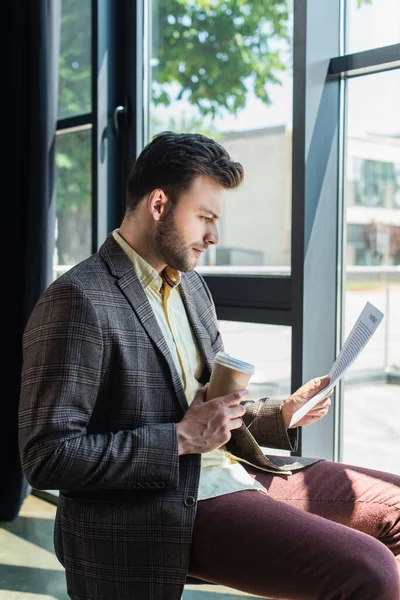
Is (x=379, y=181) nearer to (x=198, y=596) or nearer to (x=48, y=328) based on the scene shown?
(x=48, y=328)

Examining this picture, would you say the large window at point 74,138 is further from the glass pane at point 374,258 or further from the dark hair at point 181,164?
the dark hair at point 181,164

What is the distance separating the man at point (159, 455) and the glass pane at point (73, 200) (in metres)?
1.56

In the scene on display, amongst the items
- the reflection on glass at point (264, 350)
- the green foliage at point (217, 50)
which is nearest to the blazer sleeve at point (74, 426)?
the reflection on glass at point (264, 350)

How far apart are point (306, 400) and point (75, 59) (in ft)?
6.99

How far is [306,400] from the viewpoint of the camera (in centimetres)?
175

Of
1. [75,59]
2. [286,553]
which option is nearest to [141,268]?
[286,553]

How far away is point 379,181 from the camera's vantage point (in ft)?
7.25

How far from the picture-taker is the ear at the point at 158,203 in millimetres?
1644

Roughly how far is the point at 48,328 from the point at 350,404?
1.23 meters

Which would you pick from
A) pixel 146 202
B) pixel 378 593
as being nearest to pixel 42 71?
pixel 146 202

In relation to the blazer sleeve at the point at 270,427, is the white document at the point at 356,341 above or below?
above

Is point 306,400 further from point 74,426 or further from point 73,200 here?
point 73,200

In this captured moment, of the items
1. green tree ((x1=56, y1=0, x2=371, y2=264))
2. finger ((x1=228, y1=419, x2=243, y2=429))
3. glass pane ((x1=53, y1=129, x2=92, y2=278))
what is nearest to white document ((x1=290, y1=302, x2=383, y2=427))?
finger ((x1=228, y1=419, x2=243, y2=429))

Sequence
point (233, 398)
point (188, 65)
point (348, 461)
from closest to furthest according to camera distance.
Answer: point (233, 398) → point (348, 461) → point (188, 65)
